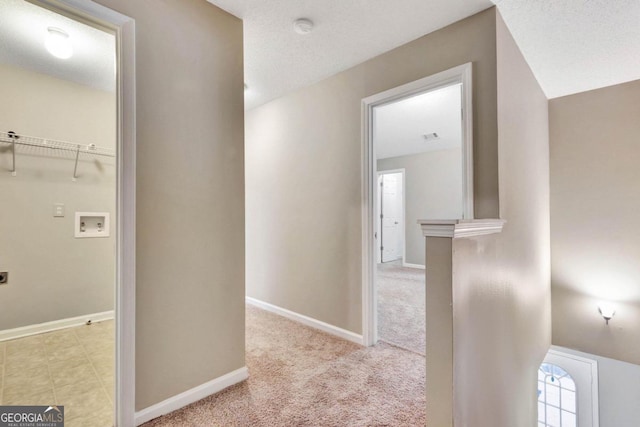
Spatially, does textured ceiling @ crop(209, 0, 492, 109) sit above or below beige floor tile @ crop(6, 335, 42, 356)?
above

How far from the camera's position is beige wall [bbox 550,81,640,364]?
123 inches

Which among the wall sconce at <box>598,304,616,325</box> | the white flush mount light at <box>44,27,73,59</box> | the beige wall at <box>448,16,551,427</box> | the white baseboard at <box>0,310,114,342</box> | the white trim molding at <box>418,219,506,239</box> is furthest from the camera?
the wall sconce at <box>598,304,616,325</box>

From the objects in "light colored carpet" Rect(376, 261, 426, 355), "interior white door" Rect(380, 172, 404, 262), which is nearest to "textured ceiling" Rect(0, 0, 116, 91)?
"light colored carpet" Rect(376, 261, 426, 355)

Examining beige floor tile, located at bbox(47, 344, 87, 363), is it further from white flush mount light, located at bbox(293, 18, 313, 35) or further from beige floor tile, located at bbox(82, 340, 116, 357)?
white flush mount light, located at bbox(293, 18, 313, 35)

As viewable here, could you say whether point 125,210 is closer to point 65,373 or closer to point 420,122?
point 65,373

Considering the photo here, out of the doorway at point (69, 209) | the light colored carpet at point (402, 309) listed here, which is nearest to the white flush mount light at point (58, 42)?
the doorway at point (69, 209)

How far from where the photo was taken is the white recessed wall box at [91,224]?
10.1ft

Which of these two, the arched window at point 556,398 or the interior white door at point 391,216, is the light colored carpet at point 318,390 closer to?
the arched window at point 556,398

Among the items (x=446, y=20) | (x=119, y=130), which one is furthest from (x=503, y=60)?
(x=119, y=130)

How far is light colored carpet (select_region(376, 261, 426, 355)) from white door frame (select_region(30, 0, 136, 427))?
1.94 metres

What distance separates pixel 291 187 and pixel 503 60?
2086 millimetres

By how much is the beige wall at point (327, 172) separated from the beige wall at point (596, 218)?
7.74 feet

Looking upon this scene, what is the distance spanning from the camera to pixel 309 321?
9.60 ft

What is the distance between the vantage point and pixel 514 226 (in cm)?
221
